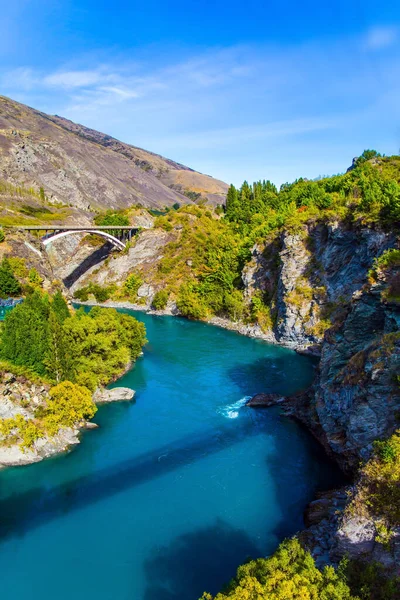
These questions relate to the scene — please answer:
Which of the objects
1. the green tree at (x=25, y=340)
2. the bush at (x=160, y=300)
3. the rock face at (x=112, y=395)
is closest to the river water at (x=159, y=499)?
the rock face at (x=112, y=395)

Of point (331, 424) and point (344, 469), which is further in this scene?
point (331, 424)

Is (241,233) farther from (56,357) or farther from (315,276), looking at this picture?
(56,357)

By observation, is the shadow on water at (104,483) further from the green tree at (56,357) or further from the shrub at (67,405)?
the green tree at (56,357)

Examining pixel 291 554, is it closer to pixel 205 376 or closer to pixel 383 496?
pixel 383 496

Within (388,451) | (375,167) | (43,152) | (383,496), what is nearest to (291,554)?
(383,496)

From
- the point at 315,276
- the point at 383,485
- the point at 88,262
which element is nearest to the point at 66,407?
the point at 383,485
